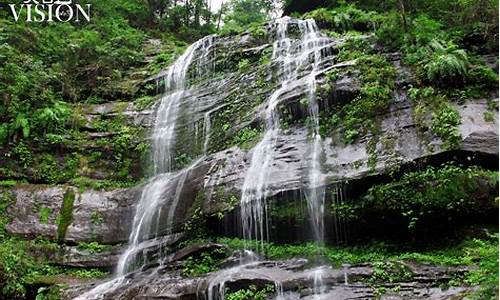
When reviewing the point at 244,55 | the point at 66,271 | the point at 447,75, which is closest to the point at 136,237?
the point at 66,271

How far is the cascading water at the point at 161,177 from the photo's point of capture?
1060cm

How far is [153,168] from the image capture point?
1319cm

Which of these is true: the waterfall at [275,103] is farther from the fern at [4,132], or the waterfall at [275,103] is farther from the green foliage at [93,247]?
the fern at [4,132]

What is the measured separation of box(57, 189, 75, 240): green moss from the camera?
38.4 ft

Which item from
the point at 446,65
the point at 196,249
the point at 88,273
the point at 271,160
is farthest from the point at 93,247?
the point at 446,65

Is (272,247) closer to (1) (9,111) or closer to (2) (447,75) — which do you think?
(2) (447,75)

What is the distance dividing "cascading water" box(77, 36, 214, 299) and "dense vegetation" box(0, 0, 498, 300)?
0.51 m

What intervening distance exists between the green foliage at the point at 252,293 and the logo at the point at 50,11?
13649 mm

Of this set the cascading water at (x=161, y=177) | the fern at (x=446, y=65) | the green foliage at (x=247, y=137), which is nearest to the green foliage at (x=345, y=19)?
the cascading water at (x=161, y=177)

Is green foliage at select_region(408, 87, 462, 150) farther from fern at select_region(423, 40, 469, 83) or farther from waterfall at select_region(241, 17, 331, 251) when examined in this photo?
waterfall at select_region(241, 17, 331, 251)

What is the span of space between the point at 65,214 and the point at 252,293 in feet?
19.6

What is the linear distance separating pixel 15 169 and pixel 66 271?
362 cm

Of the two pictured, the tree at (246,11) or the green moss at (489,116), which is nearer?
the green moss at (489,116)

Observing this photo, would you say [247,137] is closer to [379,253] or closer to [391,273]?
[379,253]
